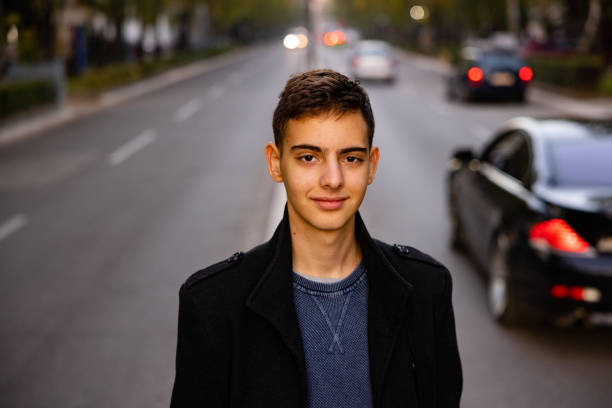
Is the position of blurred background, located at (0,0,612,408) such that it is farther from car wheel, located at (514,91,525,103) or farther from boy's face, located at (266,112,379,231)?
boy's face, located at (266,112,379,231)

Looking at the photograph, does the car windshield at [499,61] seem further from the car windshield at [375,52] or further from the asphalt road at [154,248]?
the car windshield at [375,52]

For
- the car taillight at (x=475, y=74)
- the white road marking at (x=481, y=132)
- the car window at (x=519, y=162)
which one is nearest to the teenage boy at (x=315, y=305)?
the car window at (x=519, y=162)

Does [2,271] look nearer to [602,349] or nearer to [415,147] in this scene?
[602,349]

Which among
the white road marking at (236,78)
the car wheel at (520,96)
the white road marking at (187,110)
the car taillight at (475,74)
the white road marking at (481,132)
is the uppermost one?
the car taillight at (475,74)

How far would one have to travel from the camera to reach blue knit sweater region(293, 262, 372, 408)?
191 centimetres

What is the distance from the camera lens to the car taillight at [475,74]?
25344mm

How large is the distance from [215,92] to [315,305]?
3128cm

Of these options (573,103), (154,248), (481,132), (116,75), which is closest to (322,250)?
(154,248)

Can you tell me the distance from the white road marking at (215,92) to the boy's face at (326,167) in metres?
28.4

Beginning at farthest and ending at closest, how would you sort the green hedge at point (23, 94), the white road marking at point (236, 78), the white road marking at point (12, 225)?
1. the white road marking at point (236, 78)
2. the green hedge at point (23, 94)
3. the white road marking at point (12, 225)

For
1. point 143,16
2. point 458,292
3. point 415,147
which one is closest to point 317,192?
point 458,292

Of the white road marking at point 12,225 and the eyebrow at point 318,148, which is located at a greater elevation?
the eyebrow at point 318,148

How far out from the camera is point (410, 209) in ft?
35.5

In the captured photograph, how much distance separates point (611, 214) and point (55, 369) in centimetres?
404
